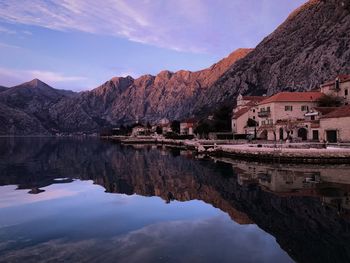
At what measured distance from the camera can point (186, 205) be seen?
2433 centimetres

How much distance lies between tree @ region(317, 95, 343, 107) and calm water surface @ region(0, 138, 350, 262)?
4616 cm

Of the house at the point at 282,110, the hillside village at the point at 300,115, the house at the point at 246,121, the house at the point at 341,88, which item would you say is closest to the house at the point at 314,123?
the hillside village at the point at 300,115

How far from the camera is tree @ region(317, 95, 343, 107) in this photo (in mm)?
78188

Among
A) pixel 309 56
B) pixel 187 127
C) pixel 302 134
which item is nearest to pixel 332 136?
pixel 302 134

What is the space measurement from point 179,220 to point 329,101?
6791cm

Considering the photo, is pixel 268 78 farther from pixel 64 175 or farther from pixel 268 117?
pixel 64 175

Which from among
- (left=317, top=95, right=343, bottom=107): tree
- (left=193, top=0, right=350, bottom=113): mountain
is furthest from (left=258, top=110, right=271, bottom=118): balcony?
(left=193, top=0, right=350, bottom=113): mountain

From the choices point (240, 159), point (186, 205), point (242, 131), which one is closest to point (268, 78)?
point (242, 131)

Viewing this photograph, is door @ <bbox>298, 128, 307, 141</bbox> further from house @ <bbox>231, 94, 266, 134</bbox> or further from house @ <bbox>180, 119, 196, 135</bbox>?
house @ <bbox>180, 119, 196, 135</bbox>

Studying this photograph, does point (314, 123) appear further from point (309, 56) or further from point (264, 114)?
point (309, 56)

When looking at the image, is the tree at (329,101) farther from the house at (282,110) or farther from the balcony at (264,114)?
the balcony at (264,114)

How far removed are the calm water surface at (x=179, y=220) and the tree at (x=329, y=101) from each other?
46.2 meters

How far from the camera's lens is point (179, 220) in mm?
20047

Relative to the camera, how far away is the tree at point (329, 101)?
257 feet
